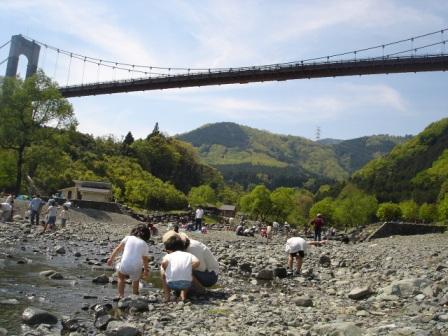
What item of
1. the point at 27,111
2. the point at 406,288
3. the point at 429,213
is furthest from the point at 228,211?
the point at 406,288

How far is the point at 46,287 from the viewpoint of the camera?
9930 millimetres

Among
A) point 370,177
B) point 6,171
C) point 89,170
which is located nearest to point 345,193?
point 370,177

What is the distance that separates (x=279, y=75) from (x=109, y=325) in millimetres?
46613

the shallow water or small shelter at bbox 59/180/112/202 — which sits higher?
small shelter at bbox 59/180/112/202

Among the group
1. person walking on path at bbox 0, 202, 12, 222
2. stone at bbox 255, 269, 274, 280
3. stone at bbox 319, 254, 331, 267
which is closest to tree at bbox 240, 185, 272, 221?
person walking on path at bbox 0, 202, 12, 222

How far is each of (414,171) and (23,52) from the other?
10945 cm

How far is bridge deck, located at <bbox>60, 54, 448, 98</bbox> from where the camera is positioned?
42.7 metres

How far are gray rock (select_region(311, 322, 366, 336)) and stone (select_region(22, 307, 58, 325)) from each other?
13.2ft

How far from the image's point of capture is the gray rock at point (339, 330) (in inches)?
236

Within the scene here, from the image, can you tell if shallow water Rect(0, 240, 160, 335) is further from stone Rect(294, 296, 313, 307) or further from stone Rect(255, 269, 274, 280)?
stone Rect(294, 296, 313, 307)

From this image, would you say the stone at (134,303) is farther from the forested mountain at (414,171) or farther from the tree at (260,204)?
the forested mountain at (414,171)

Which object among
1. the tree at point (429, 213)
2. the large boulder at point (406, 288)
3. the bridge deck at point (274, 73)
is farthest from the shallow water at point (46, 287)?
the tree at point (429, 213)

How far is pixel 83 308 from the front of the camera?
26.7 feet

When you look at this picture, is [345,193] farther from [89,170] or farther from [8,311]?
[8,311]
